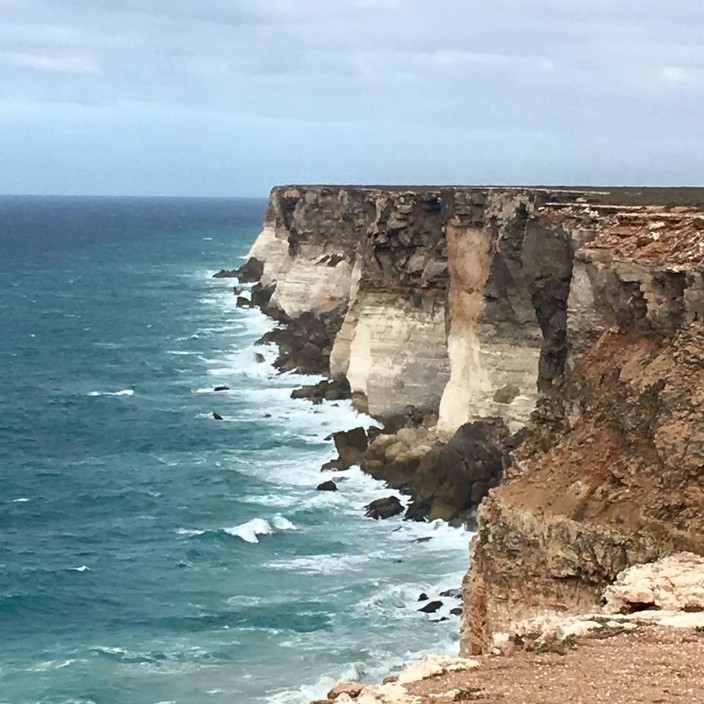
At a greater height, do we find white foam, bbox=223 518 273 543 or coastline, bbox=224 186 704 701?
coastline, bbox=224 186 704 701

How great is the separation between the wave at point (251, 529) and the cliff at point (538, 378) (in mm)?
4455

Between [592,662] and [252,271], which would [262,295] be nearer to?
[252,271]

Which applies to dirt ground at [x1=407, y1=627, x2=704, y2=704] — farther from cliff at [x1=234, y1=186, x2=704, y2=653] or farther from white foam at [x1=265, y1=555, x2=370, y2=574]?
white foam at [x1=265, y1=555, x2=370, y2=574]

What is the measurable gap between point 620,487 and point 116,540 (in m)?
23.4

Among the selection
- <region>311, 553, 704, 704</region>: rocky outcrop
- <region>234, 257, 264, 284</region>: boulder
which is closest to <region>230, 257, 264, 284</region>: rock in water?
<region>234, 257, 264, 284</region>: boulder

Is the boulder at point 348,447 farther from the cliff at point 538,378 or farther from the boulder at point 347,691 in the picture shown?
the boulder at point 347,691

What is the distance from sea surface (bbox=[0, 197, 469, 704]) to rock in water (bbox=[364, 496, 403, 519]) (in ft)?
1.25

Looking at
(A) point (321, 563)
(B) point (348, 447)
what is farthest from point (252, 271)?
(A) point (321, 563)

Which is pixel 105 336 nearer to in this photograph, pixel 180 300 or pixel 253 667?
pixel 180 300

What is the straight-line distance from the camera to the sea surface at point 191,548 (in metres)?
28.9

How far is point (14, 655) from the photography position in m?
30.2

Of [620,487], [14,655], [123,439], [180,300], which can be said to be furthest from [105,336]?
[620,487]

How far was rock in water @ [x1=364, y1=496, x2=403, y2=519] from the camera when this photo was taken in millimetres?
39062

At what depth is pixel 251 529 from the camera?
38750 millimetres
